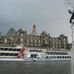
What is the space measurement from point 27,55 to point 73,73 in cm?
14307

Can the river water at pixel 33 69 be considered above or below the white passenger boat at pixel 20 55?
below

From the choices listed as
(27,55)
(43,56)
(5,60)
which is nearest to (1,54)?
(5,60)

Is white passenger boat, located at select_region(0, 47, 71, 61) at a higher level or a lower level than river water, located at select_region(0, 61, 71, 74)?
higher

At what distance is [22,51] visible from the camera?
5955 inches

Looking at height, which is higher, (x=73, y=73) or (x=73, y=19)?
(x=73, y=19)

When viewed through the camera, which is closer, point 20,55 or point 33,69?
point 33,69

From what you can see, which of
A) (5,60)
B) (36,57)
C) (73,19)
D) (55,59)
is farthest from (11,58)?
(73,19)

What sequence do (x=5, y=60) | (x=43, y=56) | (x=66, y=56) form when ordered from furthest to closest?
(x=66, y=56) → (x=43, y=56) → (x=5, y=60)

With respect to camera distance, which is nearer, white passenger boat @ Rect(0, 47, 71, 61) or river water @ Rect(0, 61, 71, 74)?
river water @ Rect(0, 61, 71, 74)

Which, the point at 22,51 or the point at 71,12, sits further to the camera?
the point at 22,51

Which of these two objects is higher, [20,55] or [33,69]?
[20,55]

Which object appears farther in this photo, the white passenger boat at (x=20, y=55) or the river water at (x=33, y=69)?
the white passenger boat at (x=20, y=55)

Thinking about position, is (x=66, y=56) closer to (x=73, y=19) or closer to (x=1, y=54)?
(x=1, y=54)

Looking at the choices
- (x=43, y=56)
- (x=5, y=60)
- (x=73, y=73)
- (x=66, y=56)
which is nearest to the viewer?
(x=73, y=73)
